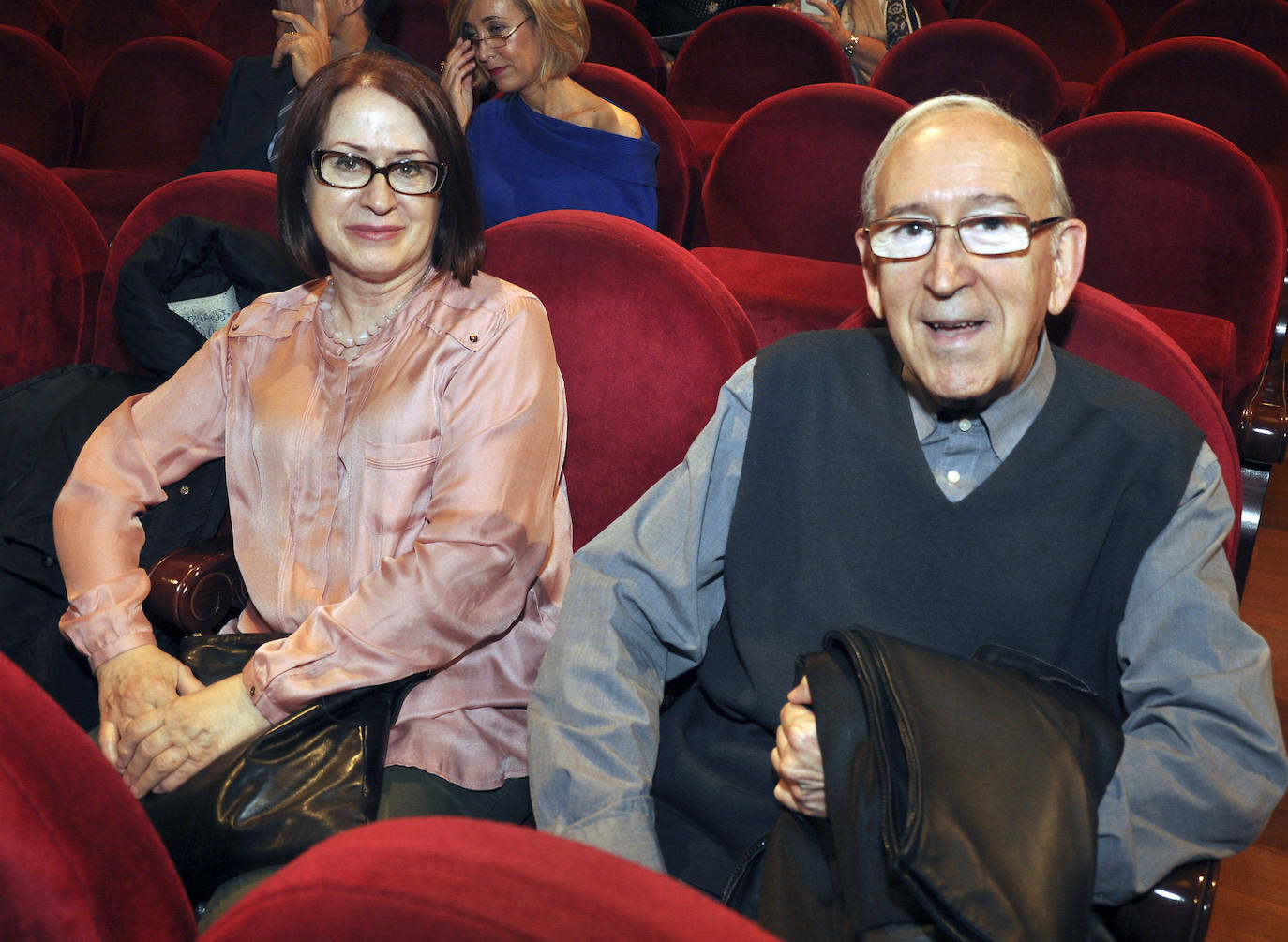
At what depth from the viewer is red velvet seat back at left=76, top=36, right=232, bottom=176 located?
9.87ft

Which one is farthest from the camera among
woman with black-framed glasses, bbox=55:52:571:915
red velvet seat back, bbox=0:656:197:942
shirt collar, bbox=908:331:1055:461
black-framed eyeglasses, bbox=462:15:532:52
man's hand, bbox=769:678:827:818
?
black-framed eyeglasses, bbox=462:15:532:52

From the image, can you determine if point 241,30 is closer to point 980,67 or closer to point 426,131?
point 980,67

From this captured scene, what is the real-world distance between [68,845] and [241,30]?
351 centimetres

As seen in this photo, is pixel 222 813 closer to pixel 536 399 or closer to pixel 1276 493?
pixel 536 399

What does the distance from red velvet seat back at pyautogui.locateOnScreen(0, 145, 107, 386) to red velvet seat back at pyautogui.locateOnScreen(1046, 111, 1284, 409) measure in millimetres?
1685

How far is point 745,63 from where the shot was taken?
3213mm

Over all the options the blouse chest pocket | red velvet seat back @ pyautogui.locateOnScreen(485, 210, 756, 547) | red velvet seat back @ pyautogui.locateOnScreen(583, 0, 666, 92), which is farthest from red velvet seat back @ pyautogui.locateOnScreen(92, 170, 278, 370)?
red velvet seat back @ pyautogui.locateOnScreen(583, 0, 666, 92)

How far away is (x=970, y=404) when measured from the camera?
3.57 ft

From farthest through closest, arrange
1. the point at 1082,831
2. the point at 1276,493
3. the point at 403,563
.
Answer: the point at 1276,493
the point at 403,563
the point at 1082,831

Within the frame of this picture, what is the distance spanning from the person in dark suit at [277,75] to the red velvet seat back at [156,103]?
515 mm

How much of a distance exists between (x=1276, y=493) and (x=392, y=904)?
268cm

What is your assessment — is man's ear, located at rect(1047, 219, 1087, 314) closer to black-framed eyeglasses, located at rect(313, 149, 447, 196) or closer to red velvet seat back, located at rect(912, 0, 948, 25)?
black-framed eyeglasses, located at rect(313, 149, 447, 196)

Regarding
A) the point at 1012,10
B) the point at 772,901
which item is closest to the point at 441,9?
the point at 1012,10

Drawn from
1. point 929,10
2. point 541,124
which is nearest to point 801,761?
point 541,124
